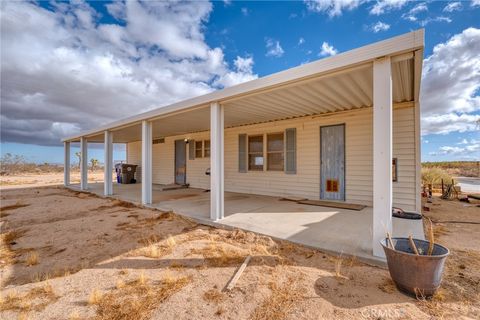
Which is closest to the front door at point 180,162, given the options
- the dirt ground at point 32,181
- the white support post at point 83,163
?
the white support post at point 83,163

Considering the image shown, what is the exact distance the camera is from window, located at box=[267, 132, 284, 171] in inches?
292

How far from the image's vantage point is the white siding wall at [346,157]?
16.9 feet

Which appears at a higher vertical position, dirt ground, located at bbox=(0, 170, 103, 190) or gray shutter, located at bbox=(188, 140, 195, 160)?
gray shutter, located at bbox=(188, 140, 195, 160)

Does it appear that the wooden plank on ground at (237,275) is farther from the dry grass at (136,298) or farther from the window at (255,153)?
the window at (255,153)

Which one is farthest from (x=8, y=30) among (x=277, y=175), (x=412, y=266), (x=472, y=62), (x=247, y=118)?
(x=472, y=62)

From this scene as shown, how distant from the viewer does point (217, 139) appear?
463 centimetres

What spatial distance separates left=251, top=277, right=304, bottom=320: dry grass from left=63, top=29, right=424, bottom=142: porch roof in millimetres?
2707

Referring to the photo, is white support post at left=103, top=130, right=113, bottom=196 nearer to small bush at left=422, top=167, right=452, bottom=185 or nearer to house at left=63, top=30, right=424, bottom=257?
house at left=63, top=30, right=424, bottom=257

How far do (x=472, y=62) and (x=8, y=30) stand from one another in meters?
16.7

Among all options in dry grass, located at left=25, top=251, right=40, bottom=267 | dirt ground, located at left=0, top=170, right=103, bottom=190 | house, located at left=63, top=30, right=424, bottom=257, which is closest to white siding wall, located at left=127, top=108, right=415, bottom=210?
house, located at left=63, top=30, right=424, bottom=257

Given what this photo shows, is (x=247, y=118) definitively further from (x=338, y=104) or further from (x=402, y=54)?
(x=402, y=54)

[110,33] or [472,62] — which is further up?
[110,33]

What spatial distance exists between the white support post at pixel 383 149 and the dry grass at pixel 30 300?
357 centimetres

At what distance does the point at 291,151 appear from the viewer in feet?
23.0
